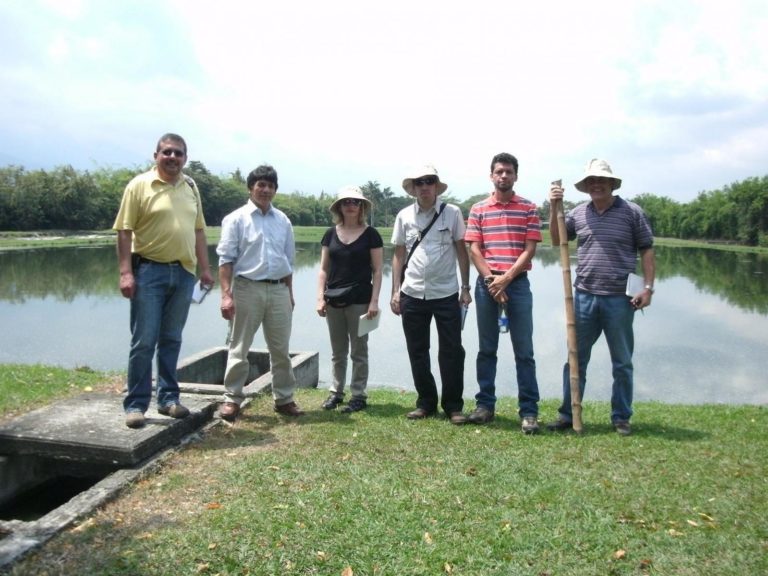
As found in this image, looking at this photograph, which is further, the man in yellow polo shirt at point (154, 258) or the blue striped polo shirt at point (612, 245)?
the blue striped polo shirt at point (612, 245)

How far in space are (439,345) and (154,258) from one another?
2295mm

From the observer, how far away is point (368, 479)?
4059mm

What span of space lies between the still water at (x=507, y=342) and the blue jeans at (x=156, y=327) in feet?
15.0

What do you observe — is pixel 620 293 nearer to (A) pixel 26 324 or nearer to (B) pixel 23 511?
(B) pixel 23 511

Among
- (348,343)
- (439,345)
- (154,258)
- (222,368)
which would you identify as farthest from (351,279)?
(222,368)

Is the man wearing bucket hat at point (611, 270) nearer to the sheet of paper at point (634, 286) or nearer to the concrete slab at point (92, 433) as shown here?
the sheet of paper at point (634, 286)

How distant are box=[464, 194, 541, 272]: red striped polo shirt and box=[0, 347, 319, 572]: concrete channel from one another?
2.62 metres

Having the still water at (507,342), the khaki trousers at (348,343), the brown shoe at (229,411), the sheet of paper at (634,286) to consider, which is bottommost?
the still water at (507,342)

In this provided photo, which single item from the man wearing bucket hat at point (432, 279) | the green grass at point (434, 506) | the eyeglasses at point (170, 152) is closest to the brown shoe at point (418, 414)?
the man wearing bucket hat at point (432, 279)

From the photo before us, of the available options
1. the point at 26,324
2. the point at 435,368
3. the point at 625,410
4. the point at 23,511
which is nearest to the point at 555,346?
the point at 435,368

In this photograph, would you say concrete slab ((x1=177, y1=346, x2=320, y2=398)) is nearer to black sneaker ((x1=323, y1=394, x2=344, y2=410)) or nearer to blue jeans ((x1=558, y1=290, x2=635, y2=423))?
black sneaker ((x1=323, y1=394, x2=344, y2=410))

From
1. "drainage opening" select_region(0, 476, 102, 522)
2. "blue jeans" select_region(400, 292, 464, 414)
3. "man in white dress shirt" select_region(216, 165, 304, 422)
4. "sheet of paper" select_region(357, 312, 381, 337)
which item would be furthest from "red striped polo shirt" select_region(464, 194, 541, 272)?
"drainage opening" select_region(0, 476, 102, 522)

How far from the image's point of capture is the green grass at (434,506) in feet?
10.2

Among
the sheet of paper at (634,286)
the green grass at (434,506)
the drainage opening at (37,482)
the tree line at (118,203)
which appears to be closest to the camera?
the green grass at (434,506)
